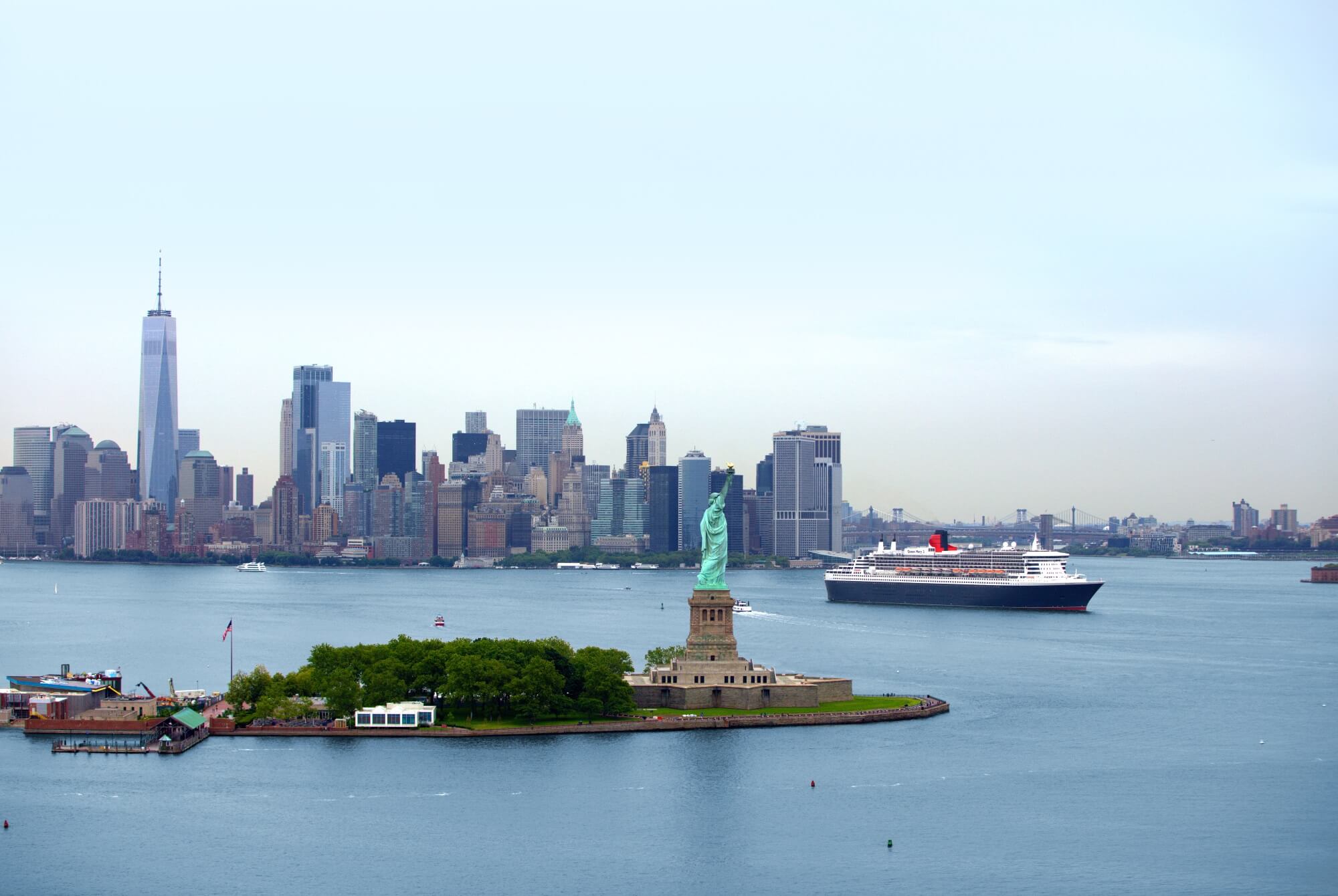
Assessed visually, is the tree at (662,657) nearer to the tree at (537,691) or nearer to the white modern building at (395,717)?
the tree at (537,691)

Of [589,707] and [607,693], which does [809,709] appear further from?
[589,707]

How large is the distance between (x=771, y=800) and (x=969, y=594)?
87410 millimetres

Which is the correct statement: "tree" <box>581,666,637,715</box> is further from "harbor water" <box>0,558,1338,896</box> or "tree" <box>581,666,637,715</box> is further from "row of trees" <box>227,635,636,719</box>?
"harbor water" <box>0,558,1338,896</box>

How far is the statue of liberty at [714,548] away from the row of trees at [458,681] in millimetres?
3976

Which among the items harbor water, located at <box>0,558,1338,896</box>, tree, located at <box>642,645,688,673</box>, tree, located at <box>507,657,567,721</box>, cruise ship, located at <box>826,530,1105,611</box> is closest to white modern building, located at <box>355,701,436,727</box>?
harbor water, located at <box>0,558,1338,896</box>

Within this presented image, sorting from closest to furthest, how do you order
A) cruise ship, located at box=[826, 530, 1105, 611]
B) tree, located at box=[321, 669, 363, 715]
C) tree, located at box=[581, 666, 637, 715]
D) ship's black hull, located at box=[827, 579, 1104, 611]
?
tree, located at box=[321, 669, 363, 715], tree, located at box=[581, 666, 637, 715], ship's black hull, located at box=[827, 579, 1104, 611], cruise ship, located at box=[826, 530, 1105, 611]

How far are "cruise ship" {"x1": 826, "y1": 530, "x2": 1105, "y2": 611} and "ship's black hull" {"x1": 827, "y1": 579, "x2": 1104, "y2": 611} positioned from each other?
47 millimetres

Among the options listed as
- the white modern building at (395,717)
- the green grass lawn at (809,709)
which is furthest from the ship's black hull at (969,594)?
the white modern building at (395,717)

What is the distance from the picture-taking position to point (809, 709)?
204 feet

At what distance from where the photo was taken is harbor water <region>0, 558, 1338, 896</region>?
1602 inches

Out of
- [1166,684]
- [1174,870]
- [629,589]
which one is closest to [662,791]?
[1174,870]

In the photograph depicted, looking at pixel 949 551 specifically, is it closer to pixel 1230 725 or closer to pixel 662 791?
pixel 1230 725

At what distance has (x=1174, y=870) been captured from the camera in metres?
41.1

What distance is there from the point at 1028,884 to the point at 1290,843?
7.72 meters
